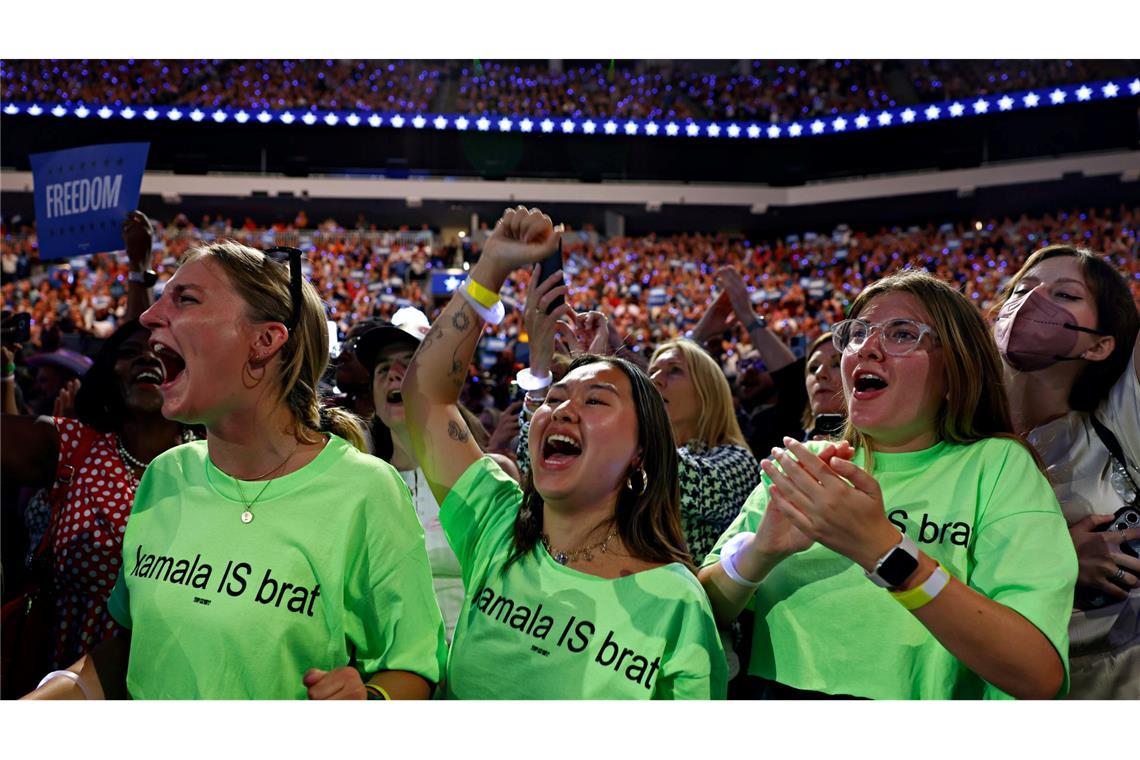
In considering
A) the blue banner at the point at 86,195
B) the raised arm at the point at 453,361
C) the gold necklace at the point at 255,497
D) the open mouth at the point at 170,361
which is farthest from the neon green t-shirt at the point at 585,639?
the blue banner at the point at 86,195

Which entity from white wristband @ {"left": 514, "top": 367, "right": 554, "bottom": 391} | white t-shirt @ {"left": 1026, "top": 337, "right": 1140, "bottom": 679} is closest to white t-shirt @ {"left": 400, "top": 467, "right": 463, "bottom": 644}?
white wristband @ {"left": 514, "top": 367, "right": 554, "bottom": 391}

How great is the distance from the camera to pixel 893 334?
1.91m

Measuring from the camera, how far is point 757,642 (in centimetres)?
198

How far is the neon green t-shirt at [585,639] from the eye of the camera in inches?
69.2

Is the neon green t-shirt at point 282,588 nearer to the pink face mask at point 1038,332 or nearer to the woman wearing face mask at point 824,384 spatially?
the pink face mask at point 1038,332

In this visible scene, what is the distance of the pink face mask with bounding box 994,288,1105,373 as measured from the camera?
231 centimetres

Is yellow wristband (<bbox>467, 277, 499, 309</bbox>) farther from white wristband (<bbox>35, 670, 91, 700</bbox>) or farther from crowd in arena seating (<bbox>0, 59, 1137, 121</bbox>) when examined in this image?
crowd in arena seating (<bbox>0, 59, 1137, 121</bbox>)

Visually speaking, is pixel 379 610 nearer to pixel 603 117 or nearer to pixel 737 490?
pixel 737 490

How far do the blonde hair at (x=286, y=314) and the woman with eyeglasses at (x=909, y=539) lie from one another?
2.66 ft

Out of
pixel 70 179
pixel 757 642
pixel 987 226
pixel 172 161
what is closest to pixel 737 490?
pixel 757 642

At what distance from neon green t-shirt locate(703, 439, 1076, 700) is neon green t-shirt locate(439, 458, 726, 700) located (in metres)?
0.19

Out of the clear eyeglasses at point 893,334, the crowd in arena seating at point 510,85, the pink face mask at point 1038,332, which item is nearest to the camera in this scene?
the clear eyeglasses at point 893,334

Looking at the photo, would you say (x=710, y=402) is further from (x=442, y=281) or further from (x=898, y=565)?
(x=442, y=281)

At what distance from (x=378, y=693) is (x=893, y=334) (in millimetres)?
1105
